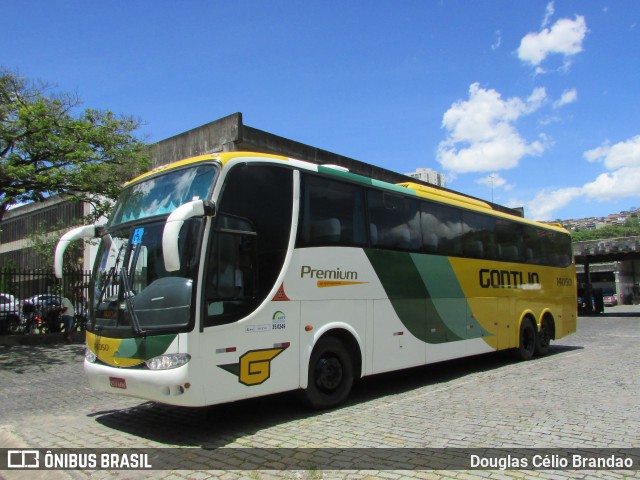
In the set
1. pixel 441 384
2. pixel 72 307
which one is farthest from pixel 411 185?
pixel 72 307

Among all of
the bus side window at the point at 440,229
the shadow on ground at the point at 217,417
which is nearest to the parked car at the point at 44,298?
the shadow on ground at the point at 217,417

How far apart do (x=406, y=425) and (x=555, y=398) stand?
2.85m

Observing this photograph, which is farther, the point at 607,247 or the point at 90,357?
the point at 607,247

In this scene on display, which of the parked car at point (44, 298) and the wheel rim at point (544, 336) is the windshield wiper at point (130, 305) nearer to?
the wheel rim at point (544, 336)

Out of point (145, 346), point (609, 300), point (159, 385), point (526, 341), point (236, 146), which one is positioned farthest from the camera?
point (609, 300)

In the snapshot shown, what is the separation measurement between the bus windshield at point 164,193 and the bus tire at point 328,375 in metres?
2.74

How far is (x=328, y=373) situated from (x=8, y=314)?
39.9ft

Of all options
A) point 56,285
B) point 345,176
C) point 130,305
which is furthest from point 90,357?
point 56,285

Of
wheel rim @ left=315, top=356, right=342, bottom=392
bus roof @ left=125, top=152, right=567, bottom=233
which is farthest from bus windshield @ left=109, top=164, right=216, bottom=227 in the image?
wheel rim @ left=315, top=356, right=342, bottom=392

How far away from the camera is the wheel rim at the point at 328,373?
716cm

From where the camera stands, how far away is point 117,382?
6.06m

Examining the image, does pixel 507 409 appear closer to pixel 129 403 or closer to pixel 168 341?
pixel 168 341

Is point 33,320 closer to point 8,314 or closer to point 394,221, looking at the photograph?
point 8,314

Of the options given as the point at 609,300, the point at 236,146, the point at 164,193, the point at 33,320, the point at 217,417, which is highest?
the point at 236,146
